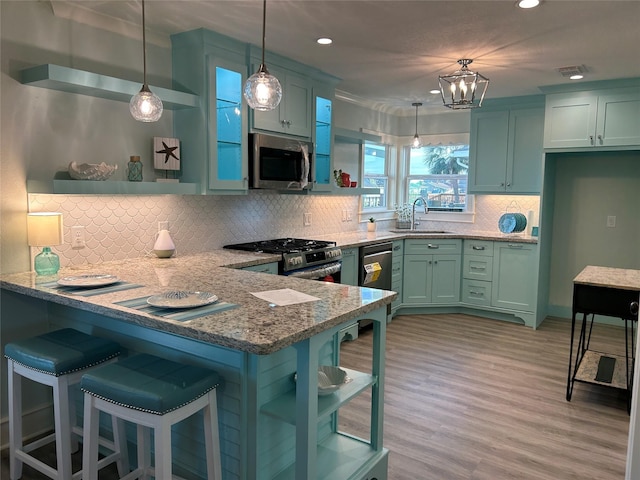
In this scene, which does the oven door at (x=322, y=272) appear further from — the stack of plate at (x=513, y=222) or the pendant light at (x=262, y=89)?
the stack of plate at (x=513, y=222)

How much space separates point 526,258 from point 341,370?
11.9ft

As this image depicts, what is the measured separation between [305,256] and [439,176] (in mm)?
3145

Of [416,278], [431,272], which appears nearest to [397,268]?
[416,278]

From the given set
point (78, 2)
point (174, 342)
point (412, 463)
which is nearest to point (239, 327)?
point (174, 342)

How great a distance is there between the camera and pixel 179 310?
6.32 feet

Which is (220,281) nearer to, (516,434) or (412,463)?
(412,463)

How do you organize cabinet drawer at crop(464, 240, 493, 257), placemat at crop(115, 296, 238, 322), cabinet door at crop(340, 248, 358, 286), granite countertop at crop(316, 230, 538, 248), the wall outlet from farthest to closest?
cabinet drawer at crop(464, 240, 493, 257) < granite countertop at crop(316, 230, 538, 248) < cabinet door at crop(340, 248, 358, 286) < the wall outlet < placemat at crop(115, 296, 238, 322)

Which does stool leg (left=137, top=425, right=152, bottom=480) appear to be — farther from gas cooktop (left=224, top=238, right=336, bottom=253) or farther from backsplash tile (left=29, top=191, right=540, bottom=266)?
gas cooktop (left=224, top=238, right=336, bottom=253)

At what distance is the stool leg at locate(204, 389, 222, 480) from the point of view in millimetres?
1902

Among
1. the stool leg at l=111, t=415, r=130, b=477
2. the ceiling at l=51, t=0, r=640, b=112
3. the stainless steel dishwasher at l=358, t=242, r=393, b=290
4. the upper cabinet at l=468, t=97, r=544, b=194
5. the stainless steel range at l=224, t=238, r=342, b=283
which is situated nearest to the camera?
the stool leg at l=111, t=415, r=130, b=477

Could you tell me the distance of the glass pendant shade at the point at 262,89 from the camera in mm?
2221

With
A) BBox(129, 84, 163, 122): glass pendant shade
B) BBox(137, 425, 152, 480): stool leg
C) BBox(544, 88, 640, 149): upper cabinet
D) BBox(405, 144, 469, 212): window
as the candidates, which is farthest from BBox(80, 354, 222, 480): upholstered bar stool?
BBox(405, 144, 469, 212): window

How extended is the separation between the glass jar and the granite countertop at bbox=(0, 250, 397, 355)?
54cm

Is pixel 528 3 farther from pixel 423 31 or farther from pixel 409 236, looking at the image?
pixel 409 236
